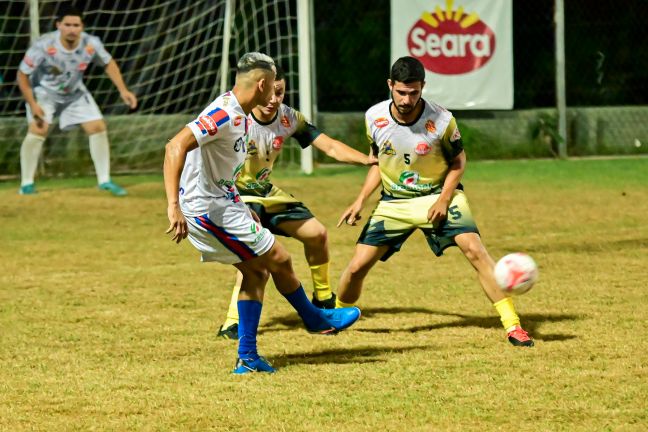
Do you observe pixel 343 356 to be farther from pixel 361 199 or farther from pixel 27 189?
pixel 27 189

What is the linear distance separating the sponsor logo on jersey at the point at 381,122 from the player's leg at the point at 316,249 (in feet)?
2.26

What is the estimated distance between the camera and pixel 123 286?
344 inches

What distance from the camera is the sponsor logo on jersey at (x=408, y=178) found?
7.26m

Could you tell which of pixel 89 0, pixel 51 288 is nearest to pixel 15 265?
pixel 51 288

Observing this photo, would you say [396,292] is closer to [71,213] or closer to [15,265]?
[15,265]

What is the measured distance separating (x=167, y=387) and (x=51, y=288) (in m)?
3.16

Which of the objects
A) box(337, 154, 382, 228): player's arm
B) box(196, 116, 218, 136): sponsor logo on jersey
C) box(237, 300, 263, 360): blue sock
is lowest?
box(237, 300, 263, 360): blue sock

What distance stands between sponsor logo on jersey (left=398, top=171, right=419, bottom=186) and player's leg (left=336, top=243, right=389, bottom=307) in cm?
38

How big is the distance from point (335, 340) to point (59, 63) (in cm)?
802

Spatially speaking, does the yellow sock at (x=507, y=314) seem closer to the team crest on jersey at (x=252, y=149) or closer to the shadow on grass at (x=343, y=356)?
the shadow on grass at (x=343, y=356)

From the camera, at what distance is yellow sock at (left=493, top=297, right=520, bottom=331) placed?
6.69 metres

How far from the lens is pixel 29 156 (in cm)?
1411

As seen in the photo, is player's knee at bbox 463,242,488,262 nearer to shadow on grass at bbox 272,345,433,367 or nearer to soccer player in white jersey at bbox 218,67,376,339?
shadow on grass at bbox 272,345,433,367

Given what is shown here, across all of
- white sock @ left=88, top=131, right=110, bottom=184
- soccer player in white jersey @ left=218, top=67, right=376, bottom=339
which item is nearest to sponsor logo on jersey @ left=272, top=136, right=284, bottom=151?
soccer player in white jersey @ left=218, top=67, right=376, bottom=339
